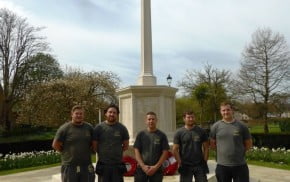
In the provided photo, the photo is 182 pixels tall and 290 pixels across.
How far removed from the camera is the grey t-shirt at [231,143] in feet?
17.2

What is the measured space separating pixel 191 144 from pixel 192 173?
1.47 ft

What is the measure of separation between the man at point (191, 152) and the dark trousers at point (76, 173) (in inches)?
53.5

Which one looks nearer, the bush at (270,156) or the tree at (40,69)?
the bush at (270,156)

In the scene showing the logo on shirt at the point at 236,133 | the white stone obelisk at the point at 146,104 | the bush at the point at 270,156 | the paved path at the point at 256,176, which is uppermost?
the white stone obelisk at the point at 146,104

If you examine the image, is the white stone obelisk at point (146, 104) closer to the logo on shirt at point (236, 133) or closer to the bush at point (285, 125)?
the logo on shirt at point (236, 133)

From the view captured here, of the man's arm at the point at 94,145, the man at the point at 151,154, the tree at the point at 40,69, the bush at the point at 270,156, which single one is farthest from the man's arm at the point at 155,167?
the tree at the point at 40,69

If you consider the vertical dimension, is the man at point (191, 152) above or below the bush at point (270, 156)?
above

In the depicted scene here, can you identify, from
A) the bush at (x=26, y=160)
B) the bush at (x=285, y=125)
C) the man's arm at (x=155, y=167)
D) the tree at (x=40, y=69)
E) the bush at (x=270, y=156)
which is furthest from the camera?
the tree at (x=40, y=69)

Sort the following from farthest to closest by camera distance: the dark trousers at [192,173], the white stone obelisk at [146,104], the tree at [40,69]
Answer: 1. the tree at [40,69]
2. the white stone obelisk at [146,104]
3. the dark trousers at [192,173]

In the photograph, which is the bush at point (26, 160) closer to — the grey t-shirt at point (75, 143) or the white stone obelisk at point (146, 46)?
the white stone obelisk at point (146, 46)

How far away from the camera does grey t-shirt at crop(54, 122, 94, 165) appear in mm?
5102

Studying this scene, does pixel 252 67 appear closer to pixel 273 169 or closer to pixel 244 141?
pixel 273 169

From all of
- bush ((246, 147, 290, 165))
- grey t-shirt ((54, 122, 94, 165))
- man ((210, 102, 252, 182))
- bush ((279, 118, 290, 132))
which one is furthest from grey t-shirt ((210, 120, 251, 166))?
bush ((279, 118, 290, 132))

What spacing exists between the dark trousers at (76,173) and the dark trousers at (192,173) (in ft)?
4.69
